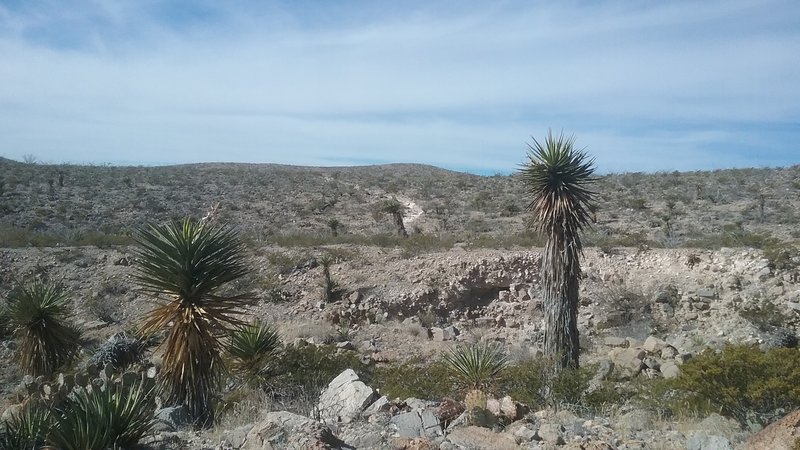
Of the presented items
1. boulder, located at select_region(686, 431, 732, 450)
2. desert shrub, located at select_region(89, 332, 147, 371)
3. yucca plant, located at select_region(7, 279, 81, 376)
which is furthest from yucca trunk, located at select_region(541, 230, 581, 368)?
yucca plant, located at select_region(7, 279, 81, 376)

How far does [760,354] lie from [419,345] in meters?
11.5

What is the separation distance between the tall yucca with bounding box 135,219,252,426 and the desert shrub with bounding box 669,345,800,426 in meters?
7.23

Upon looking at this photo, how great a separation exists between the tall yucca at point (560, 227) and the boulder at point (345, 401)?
5.25 meters

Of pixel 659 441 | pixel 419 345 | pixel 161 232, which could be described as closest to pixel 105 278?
pixel 419 345

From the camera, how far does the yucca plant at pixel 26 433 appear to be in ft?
25.5

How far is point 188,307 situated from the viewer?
32.4ft

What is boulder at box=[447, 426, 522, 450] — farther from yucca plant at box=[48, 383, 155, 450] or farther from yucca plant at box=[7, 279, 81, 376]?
yucca plant at box=[7, 279, 81, 376]

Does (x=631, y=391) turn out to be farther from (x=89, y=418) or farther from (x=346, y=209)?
(x=346, y=209)

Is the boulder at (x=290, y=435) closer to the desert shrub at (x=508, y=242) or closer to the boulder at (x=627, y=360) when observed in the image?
the boulder at (x=627, y=360)

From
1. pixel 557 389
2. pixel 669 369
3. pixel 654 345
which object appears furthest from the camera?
pixel 654 345

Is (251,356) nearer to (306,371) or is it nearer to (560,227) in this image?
(306,371)

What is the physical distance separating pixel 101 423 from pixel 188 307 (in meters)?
2.53

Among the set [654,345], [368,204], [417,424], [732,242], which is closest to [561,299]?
[654,345]

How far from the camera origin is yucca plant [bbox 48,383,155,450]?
7379mm
